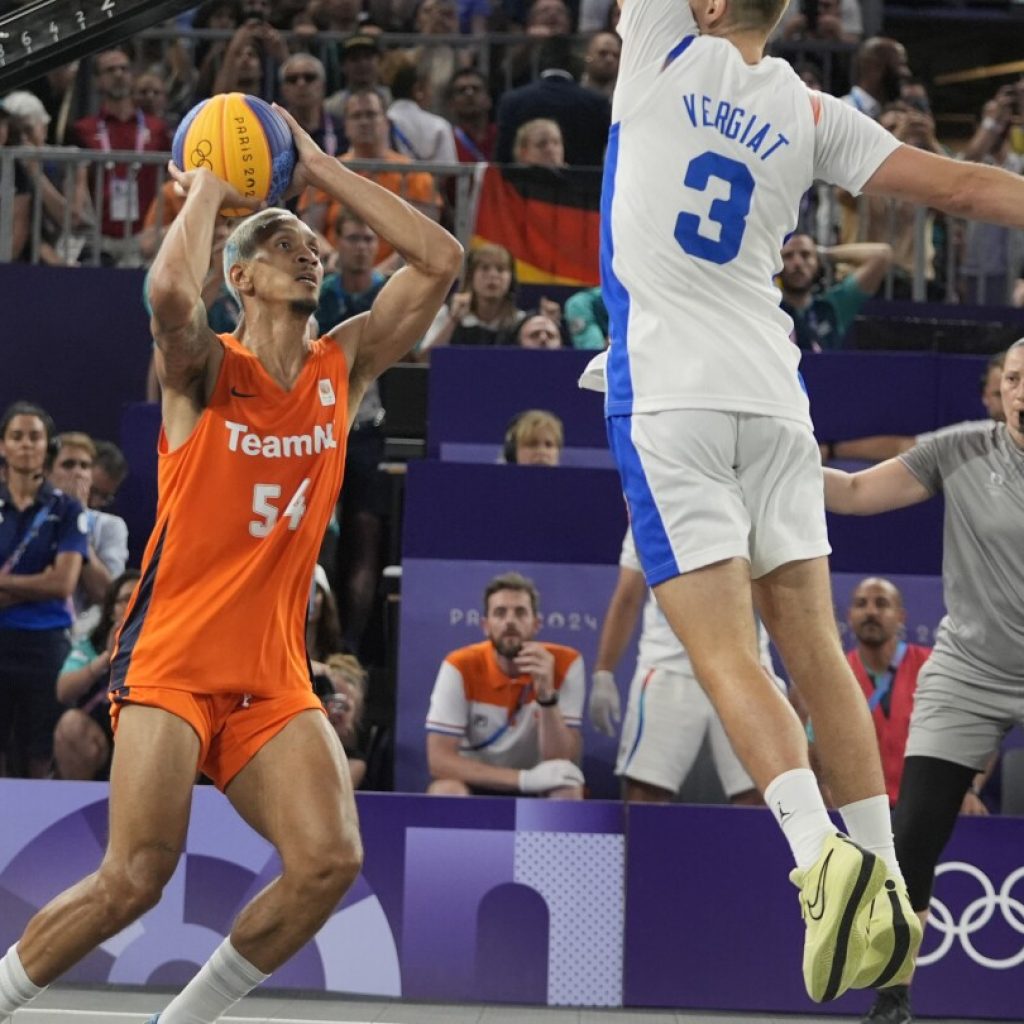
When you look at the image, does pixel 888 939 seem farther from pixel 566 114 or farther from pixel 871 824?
pixel 566 114

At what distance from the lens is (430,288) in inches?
205

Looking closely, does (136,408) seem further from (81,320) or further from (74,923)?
(74,923)

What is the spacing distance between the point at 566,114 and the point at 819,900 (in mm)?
8217

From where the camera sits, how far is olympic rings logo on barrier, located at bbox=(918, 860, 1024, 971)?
22.5 ft

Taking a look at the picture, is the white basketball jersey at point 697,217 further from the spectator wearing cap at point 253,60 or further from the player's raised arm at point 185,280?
the spectator wearing cap at point 253,60

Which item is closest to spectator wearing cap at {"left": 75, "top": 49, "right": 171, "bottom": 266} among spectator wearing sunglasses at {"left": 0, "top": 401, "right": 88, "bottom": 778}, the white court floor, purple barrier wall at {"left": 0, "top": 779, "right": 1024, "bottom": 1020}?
spectator wearing sunglasses at {"left": 0, "top": 401, "right": 88, "bottom": 778}

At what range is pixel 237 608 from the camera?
4.80 metres

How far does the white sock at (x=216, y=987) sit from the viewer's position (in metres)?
4.66

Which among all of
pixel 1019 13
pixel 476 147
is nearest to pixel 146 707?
pixel 476 147

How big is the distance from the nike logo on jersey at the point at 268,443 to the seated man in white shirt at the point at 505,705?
9.29 feet

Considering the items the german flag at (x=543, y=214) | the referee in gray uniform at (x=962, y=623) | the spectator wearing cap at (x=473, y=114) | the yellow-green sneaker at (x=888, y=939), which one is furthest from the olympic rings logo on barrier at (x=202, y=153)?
the spectator wearing cap at (x=473, y=114)

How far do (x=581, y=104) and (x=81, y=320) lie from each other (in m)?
3.35

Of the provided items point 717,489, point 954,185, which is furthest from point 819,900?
point 954,185

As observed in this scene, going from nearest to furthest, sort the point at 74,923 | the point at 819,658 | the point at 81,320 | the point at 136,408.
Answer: the point at 819,658, the point at 74,923, the point at 136,408, the point at 81,320
